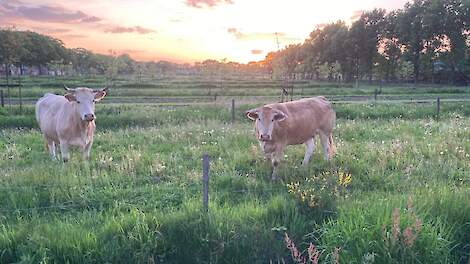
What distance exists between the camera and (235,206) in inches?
238

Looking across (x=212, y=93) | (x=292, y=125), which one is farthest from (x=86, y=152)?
(x=212, y=93)

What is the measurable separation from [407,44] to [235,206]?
6593 centimetres

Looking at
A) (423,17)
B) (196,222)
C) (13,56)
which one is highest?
(423,17)

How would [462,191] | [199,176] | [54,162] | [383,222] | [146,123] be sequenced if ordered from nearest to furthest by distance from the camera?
[383,222] < [462,191] < [199,176] < [54,162] < [146,123]

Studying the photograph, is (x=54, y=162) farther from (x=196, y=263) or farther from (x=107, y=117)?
(x=107, y=117)

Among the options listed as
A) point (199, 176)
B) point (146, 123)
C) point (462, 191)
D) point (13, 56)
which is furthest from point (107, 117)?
point (13, 56)

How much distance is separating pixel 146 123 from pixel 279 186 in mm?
11986

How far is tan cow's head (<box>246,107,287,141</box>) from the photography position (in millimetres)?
8289

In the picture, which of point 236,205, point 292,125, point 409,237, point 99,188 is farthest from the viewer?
point 292,125

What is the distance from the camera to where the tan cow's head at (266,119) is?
8.29 meters

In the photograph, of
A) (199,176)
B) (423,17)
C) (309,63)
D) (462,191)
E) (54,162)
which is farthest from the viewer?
(309,63)

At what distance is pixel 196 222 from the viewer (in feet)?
17.3

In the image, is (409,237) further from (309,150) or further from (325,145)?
(325,145)

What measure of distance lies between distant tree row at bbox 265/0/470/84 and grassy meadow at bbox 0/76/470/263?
155 ft
